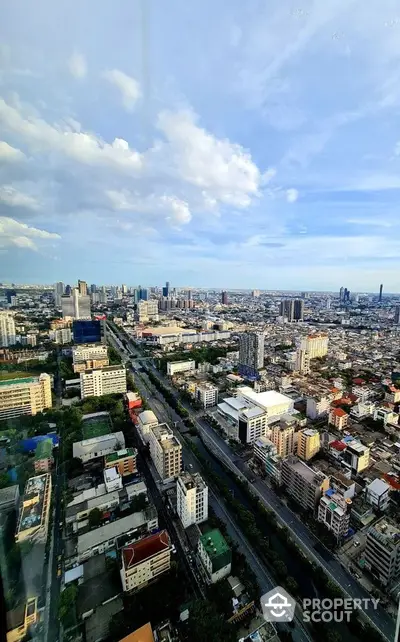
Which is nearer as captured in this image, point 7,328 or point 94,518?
point 7,328

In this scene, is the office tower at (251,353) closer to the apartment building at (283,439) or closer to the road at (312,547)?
the apartment building at (283,439)

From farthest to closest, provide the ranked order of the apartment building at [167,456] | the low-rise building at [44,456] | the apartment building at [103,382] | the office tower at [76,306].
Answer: the office tower at [76,306], the apartment building at [103,382], the apartment building at [167,456], the low-rise building at [44,456]

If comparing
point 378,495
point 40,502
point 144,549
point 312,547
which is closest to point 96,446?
point 40,502

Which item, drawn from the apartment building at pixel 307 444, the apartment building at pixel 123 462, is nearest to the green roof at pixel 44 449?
the apartment building at pixel 123 462

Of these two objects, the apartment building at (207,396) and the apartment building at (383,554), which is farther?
the apartment building at (207,396)

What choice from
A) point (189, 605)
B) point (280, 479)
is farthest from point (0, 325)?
point (280, 479)

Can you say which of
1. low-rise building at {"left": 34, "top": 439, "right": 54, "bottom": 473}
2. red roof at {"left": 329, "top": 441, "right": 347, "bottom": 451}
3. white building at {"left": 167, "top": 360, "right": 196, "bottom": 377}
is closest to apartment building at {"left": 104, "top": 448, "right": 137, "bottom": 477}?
low-rise building at {"left": 34, "top": 439, "right": 54, "bottom": 473}

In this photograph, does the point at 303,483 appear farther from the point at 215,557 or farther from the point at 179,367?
the point at 179,367
